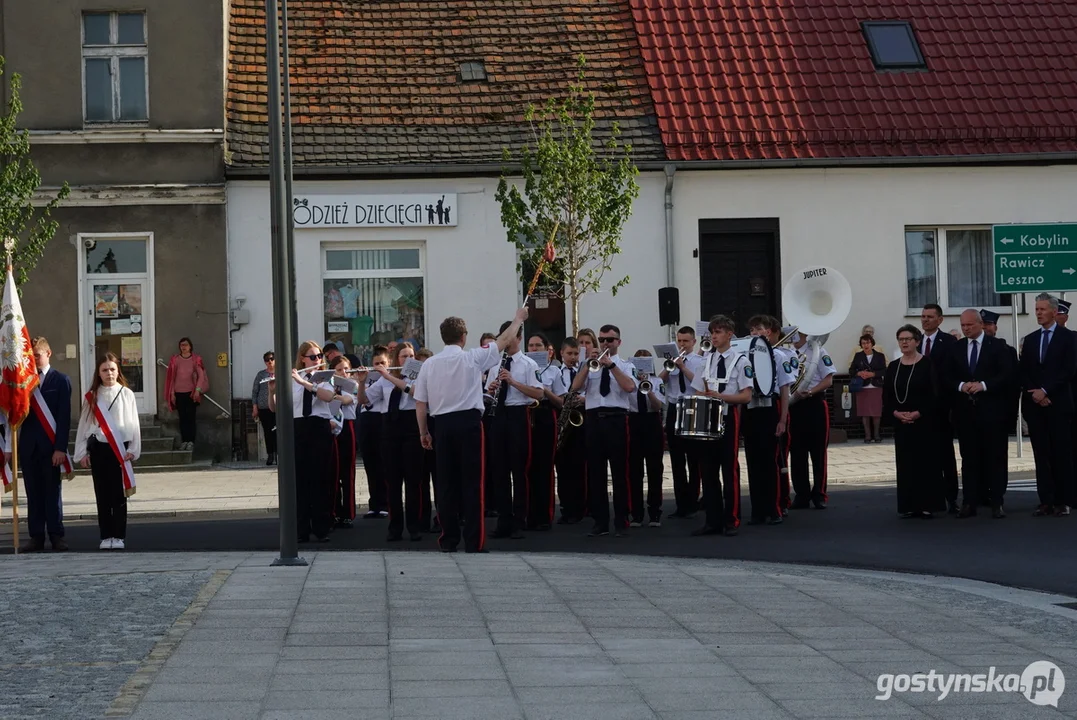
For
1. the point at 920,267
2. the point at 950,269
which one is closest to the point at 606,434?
the point at 920,267

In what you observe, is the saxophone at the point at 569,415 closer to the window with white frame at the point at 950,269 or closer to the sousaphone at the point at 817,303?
the sousaphone at the point at 817,303

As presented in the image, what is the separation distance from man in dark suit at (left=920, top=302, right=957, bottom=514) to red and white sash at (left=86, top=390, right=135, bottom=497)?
7.68 metres

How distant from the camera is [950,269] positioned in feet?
90.8

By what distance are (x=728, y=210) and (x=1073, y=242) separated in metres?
6.72

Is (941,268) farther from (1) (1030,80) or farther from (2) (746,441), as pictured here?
(2) (746,441)

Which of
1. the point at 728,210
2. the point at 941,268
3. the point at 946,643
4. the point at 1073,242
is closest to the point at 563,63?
the point at 728,210

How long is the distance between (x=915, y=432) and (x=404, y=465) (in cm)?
496

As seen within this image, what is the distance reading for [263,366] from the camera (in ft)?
84.1

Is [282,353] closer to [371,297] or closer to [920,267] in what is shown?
[371,297]

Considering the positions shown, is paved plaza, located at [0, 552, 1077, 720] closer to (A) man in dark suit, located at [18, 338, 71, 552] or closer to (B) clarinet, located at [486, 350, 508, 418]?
(A) man in dark suit, located at [18, 338, 71, 552]

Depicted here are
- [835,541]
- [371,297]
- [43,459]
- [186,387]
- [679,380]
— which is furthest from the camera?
[371,297]

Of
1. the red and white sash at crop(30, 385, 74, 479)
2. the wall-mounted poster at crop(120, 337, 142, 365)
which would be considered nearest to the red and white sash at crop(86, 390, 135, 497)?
the red and white sash at crop(30, 385, 74, 479)

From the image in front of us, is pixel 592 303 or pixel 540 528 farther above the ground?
pixel 592 303

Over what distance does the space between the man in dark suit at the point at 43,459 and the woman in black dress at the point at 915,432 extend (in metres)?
7.89
